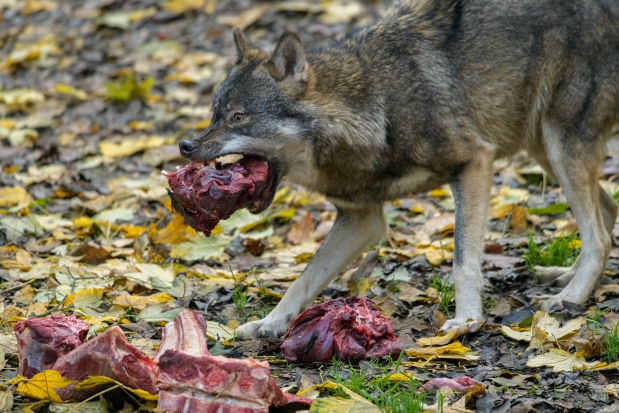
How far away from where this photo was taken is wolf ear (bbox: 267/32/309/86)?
5285mm

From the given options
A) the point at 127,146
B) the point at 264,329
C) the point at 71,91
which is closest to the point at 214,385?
the point at 264,329

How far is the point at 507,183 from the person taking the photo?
7.98 m

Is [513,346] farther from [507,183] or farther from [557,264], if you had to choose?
[507,183]

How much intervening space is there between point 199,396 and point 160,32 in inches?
369

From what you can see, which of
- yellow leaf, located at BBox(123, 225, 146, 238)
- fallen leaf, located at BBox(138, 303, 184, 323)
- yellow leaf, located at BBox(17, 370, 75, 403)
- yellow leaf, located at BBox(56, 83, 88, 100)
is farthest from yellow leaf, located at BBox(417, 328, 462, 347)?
yellow leaf, located at BBox(56, 83, 88, 100)

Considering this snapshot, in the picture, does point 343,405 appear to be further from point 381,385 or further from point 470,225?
point 470,225

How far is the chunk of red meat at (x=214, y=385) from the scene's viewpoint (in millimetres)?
3449

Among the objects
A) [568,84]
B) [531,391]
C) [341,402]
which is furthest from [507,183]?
[341,402]

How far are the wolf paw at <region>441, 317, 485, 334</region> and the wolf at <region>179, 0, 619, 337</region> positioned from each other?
47 mm

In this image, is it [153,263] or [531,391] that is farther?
[153,263]

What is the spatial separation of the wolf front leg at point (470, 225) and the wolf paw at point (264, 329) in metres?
1.09

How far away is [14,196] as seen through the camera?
26.2ft

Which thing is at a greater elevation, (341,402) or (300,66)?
(300,66)

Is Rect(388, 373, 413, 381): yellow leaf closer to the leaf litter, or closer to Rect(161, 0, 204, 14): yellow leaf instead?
the leaf litter
